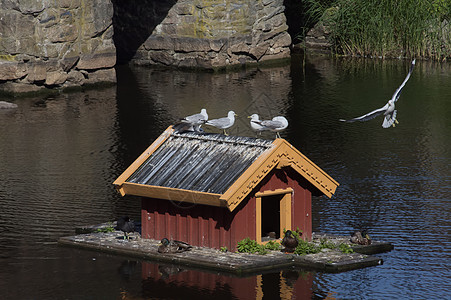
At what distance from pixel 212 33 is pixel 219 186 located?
66.8ft

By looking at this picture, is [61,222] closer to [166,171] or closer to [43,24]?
[166,171]

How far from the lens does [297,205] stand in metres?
16.5

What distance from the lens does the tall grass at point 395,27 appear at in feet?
119

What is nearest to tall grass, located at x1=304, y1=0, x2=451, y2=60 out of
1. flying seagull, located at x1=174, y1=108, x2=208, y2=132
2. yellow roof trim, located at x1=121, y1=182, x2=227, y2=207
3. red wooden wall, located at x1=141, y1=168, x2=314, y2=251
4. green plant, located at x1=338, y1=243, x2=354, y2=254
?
flying seagull, located at x1=174, y1=108, x2=208, y2=132

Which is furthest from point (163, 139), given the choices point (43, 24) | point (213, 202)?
point (43, 24)

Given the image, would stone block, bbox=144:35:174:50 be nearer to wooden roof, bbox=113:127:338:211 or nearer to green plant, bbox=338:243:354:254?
wooden roof, bbox=113:127:338:211

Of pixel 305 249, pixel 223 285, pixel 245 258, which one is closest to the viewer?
pixel 223 285

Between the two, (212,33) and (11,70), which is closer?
(11,70)

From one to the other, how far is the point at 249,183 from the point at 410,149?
9798 millimetres

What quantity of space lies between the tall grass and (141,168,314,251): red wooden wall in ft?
68.4

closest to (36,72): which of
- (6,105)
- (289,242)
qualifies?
(6,105)

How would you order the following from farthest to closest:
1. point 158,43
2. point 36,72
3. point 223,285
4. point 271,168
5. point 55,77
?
point 158,43
point 55,77
point 36,72
point 271,168
point 223,285

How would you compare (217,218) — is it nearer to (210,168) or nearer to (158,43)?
(210,168)

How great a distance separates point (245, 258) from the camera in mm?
15422
